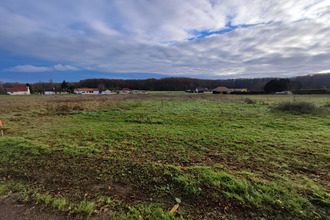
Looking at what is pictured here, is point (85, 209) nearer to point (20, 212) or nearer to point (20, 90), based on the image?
point (20, 212)

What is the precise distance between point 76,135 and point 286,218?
815cm

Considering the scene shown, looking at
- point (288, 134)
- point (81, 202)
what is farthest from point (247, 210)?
point (288, 134)

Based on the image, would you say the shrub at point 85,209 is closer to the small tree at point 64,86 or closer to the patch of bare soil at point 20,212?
the patch of bare soil at point 20,212

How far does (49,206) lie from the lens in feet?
8.97

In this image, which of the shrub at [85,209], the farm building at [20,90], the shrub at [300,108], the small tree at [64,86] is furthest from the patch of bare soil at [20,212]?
the small tree at [64,86]

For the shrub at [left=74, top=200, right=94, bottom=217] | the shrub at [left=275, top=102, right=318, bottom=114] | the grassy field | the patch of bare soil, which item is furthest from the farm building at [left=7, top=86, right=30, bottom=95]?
the shrub at [left=275, top=102, right=318, bottom=114]

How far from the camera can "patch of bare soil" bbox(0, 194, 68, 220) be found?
8.23ft

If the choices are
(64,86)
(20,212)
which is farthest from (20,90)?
(20,212)

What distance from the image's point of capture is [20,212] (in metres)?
2.62

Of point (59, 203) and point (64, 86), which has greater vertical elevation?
point (64, 86)

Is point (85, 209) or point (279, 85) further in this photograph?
point (279, 85)

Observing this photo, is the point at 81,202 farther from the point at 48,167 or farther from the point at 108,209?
the point at 48,167

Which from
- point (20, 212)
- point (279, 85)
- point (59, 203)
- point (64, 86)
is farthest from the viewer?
point (64, 86)

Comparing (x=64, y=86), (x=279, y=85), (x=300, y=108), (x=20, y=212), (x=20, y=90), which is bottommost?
(x=20, y=212)
